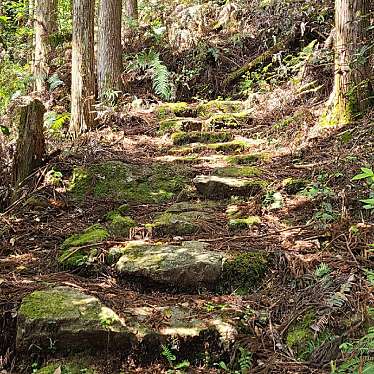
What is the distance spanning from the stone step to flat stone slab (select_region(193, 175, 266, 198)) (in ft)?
6.45

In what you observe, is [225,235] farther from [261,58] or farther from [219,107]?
[261,58]

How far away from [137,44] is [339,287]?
9492 millimetres

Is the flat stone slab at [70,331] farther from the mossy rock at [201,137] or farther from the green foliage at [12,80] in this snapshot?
the green foliage at [12,80]

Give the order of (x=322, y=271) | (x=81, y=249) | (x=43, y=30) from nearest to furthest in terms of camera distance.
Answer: (x=322, y=271) → (x=81, y=249) → (x=43, y=30)

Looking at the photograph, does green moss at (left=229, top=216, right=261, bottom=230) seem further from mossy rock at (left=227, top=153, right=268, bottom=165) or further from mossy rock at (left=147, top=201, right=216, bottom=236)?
mossy rock at (left=227, top=153, right=268, bottom=165)

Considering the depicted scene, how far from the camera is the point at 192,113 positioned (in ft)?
26.7

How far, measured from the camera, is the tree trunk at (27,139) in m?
4.92

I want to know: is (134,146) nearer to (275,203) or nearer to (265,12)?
(275,203)

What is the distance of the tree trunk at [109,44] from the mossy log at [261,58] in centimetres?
229

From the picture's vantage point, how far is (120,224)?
4.20m

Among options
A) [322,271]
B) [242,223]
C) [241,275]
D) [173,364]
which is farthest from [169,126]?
[173,364]

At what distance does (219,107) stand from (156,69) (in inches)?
86.8

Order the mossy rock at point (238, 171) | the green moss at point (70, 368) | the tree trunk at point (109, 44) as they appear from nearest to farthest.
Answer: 1. the green moss at point (70, 368)
2. the mossy rock at point (238, 171)
3. the tree trunk at point (109, 44)

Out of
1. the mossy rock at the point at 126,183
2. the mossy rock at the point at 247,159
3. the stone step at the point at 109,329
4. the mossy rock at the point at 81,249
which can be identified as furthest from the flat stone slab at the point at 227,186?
the stone step at the point at 109,329
